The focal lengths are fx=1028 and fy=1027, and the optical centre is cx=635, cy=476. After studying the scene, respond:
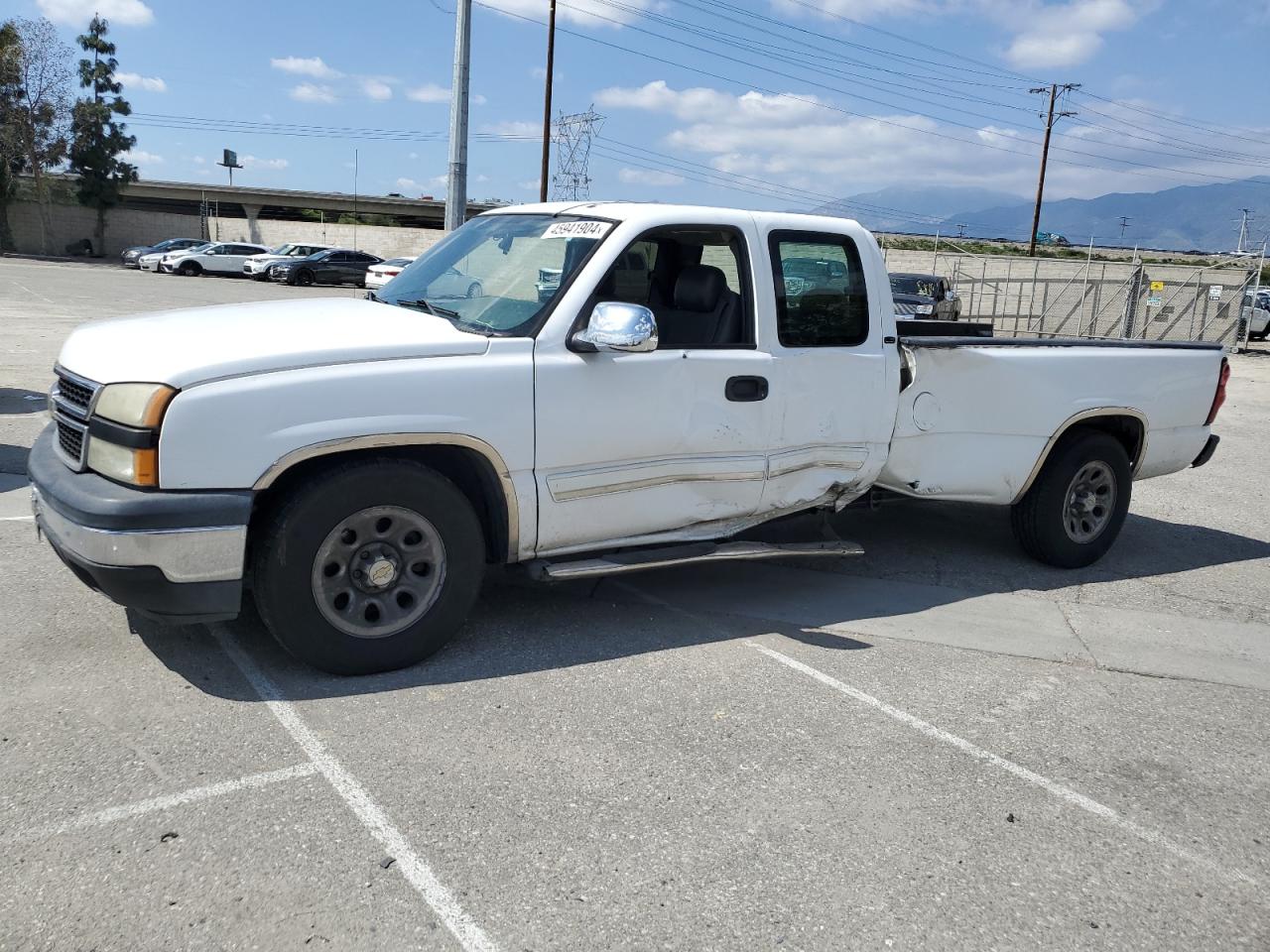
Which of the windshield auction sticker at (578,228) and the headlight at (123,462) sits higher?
the windshield auction sticker at (578,228)

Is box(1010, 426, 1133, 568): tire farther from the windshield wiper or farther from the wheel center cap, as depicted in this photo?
the wheel center cap

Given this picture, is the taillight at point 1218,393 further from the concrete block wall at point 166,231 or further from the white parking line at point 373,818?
the concrete block wall at point 166,231

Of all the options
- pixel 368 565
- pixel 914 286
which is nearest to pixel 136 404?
pixel 368 565

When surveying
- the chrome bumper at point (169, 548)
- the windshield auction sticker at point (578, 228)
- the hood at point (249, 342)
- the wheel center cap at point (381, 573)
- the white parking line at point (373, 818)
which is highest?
the windshield auction sticker at point (578, 228)

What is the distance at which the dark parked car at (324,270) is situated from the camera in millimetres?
38969

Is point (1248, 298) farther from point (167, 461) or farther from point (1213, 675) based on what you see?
point (167, 461)

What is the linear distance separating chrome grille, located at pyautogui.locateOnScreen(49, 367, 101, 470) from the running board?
1840mm

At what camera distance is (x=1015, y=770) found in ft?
12.5

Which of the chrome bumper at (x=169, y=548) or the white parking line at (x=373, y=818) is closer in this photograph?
the white parking line at (x=373, y=818)

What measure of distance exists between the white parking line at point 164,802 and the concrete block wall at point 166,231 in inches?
2133

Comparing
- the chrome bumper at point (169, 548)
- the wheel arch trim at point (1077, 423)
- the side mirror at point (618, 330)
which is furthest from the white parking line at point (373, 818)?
the wheel arch trim at point (1077, 423)

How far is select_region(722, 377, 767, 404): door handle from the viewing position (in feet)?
15.8

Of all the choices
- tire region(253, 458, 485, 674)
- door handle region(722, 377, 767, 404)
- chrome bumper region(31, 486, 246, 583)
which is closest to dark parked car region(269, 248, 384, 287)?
door handle region(722, 377, 767, 404)

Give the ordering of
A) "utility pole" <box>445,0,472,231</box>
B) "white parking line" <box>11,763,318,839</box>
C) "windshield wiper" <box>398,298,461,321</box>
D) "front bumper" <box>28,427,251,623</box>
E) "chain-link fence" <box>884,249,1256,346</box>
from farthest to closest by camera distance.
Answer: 1. "chain-link fence" <box>884,249,1256,346</box>
2. "utility pole" <box>445,0,472,231</box>
3. "windshield wiper" <box>398,298,461,321</box>
4. "front bumper" <box>28,427,251,623</box>
5. "white parking line" <box>11,763,318,839</box>
